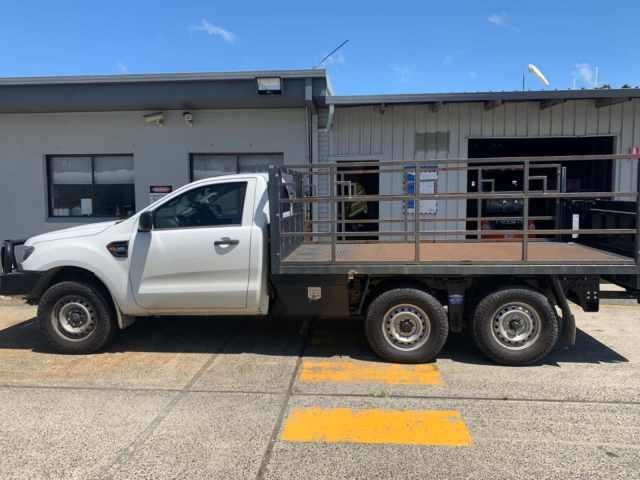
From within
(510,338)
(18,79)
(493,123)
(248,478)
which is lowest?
(248,478)

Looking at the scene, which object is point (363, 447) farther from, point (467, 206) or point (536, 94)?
point (467, 206)

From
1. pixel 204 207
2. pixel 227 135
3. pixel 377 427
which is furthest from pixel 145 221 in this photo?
pixel 227 135

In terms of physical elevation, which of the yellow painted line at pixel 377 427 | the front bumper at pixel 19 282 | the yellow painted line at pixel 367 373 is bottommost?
the yellow painted line at pixel 377 427

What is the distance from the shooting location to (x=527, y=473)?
3.36 meters

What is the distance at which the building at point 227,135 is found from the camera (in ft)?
32.0

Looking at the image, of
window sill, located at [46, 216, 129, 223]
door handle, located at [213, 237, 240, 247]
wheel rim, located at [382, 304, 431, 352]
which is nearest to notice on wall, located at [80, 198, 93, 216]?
window sill, located at [46, 216, 129, 223]

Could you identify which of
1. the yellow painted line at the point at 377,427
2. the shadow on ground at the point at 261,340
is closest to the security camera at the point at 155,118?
the shadow on ground at the point at 261,340

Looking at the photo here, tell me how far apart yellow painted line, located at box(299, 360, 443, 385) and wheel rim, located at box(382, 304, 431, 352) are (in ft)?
0.78

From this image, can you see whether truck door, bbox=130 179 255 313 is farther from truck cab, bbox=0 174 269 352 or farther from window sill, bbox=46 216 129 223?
window sill, bbox=46 216 129 223

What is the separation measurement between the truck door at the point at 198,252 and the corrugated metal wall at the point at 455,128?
5194 mm

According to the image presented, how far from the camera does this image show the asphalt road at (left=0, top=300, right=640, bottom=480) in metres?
3.49

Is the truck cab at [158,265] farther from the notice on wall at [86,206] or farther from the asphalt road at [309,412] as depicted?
the notice on wall at [86,206]

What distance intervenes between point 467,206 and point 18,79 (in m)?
9.15

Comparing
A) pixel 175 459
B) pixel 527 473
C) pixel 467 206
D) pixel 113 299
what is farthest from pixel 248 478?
pixel 467 206
